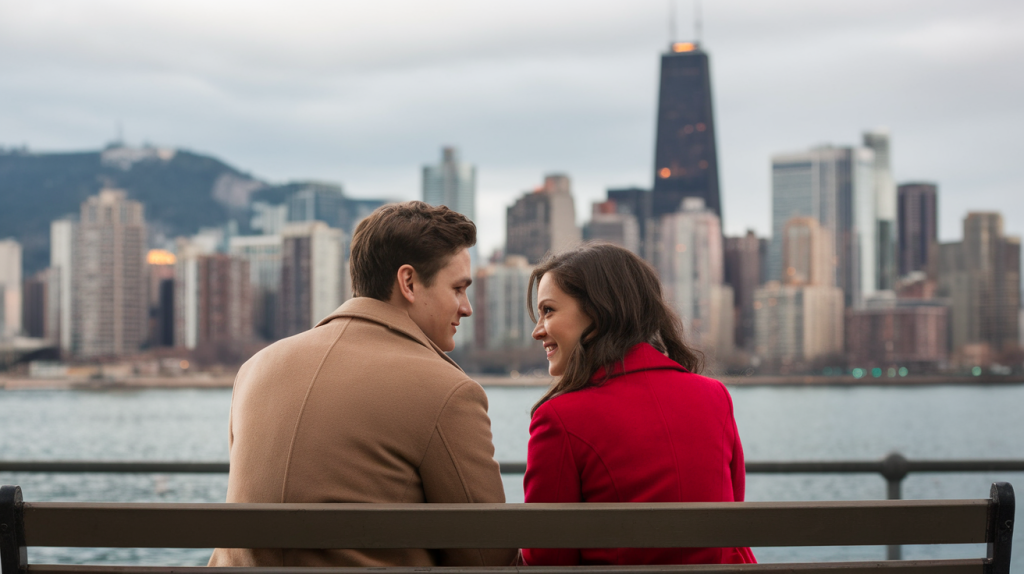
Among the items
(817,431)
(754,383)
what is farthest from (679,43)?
(817,431)

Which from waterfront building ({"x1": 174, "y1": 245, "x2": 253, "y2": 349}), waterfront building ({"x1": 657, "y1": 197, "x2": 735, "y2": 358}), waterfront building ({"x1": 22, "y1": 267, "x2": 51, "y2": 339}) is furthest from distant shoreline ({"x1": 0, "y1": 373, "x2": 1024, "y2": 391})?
waterfront building ({"x1": 22, "y1": 267, "x2": 51, "y2": 339})

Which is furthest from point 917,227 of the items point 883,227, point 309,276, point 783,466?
point 783,466

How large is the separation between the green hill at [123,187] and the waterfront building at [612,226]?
61334mm

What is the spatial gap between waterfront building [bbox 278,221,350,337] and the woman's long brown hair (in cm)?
10736

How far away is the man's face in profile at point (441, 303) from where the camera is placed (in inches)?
87.5

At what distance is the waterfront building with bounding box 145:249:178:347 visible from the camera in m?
111

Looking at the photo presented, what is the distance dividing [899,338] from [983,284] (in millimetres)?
17093

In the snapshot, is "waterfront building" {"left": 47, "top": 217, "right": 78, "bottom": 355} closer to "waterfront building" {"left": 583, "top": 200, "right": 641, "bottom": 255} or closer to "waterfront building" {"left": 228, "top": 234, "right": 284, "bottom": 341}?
"waterfront building" {"left": 228, "top": 234, "right": 284, "bottom": 341}

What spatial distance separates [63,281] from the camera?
110625mm

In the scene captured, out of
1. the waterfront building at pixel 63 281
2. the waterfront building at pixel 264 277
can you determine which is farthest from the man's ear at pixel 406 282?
the waterfront building at pixel 63 281

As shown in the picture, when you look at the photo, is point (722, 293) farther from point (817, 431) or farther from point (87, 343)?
point (87, 343)

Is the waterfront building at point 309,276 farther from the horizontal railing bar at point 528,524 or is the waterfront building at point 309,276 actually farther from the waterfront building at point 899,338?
the horizontal railing bar at point 528,524

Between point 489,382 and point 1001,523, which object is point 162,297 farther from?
point 1001,523

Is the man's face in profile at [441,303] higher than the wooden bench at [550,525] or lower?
higher
